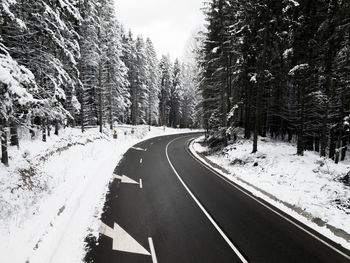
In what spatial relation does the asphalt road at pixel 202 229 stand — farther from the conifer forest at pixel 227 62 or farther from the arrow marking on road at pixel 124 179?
the conifer forest at pixel 227 62

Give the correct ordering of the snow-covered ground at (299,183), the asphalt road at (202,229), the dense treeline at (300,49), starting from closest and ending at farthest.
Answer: the asphalt road at (202,229)
the snow-covered ground at (299,183)
the dense treeline at (300,49)

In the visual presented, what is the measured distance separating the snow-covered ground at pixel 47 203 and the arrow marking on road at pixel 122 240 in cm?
36

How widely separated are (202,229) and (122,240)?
2.58 metres

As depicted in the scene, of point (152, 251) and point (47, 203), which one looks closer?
point (152, 251)

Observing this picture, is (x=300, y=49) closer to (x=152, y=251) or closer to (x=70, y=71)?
(x=152, y=251)

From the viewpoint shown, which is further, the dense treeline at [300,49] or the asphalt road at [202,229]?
the dense treeline at [300,49]

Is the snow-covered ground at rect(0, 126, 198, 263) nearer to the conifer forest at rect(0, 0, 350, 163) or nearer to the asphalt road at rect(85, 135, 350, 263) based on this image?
the asphalt road at rect(85, 135, 350, 263)

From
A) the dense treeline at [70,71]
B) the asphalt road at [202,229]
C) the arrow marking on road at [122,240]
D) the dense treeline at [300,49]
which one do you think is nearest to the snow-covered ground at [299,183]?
the asphalt road at [202,229]

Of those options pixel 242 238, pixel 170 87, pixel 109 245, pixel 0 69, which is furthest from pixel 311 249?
pixel 170 87

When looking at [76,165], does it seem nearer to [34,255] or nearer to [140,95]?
[34,255]

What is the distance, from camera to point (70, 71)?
15.6 metres

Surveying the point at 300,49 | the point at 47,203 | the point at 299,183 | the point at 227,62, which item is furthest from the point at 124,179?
the point at 300,49

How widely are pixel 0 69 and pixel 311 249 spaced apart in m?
9.51

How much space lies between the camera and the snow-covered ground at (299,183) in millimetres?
7154
